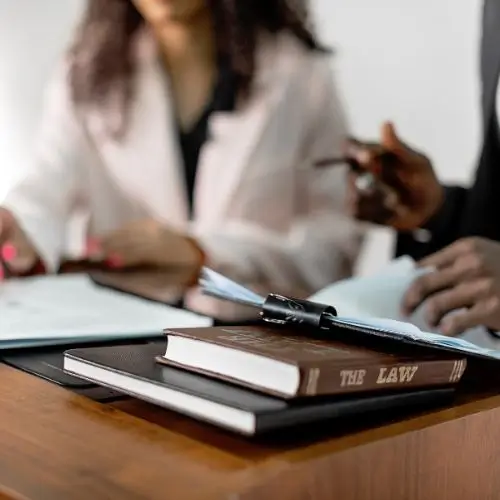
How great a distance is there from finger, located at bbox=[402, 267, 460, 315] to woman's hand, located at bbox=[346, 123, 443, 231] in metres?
0.08

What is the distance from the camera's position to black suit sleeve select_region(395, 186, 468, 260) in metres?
0.96

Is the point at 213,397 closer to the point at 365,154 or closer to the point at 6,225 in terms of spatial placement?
the point at 365,154

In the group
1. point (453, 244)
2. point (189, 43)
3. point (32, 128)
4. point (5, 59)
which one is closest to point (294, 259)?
point (453, 244)

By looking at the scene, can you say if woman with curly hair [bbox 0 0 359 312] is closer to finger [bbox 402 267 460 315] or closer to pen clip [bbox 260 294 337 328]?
finger [bbox 402 267 460 315]

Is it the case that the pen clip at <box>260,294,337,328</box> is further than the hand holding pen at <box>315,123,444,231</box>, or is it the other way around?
the hand holding pen at <box>315,123,444,231</box>

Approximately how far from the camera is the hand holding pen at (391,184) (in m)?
0.99

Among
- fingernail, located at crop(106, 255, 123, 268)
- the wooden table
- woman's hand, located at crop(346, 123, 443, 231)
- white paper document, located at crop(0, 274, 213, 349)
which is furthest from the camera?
fingernail, located at crop(106, 255, 123, 268)

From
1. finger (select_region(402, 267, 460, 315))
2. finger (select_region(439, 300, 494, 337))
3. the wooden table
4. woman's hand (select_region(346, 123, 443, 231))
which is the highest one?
woman's hand (select_region(346, 123, 443, 231))

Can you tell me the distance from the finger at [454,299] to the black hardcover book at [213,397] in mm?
234

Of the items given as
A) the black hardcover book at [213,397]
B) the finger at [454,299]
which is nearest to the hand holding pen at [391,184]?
the finger at [454,299]

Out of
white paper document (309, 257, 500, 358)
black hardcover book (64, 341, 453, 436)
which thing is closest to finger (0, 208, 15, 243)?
white paper document (309, 257, 500, 358)

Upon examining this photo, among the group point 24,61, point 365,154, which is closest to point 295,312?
point 365,154

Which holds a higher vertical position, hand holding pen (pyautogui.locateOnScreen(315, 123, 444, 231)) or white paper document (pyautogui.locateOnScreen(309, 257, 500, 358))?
hand holding pen (pyautogui.locateOnScreen(315, 123, 444, 231))

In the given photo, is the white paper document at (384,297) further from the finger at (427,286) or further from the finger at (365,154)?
the finger at (365,154)
